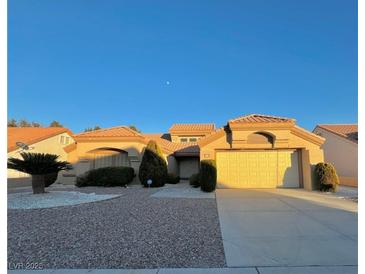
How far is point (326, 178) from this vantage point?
568 inches

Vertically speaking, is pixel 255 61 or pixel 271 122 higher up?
pixel 255 61

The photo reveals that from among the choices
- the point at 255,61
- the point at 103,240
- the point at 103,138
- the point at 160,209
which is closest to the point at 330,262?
the point at 103,240

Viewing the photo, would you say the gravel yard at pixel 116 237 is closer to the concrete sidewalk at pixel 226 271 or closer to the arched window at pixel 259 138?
the concrete sidewalk at pixel 226 271

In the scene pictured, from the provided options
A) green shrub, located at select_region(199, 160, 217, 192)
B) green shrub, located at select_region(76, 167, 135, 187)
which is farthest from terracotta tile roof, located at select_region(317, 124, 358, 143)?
green shrub, located at select_region(76, 167, 135, 187)

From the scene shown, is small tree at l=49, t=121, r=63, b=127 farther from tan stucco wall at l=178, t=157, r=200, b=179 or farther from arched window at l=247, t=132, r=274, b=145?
arched window at l=247, t=132, r=274, b=145

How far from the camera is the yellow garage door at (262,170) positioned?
643 inches

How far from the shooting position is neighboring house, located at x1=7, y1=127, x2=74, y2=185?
24.7 meters

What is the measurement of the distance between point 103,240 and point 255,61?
16.0m

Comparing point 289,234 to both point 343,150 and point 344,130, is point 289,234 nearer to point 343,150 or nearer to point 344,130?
point 343,150

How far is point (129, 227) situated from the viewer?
22.9ft

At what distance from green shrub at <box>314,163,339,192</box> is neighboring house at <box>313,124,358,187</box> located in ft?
18.5

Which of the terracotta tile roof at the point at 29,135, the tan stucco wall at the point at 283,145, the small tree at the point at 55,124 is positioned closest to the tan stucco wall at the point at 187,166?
the tan stucco wall at the point at 283,145
